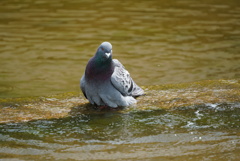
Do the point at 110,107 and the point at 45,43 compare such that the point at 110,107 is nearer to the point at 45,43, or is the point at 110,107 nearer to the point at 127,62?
the point at 127,62

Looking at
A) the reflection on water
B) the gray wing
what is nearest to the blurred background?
the gray wing

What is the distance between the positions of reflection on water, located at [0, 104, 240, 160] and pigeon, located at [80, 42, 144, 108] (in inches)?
7.0

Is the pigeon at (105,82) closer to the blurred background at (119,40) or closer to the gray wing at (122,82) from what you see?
the gray wing at (122,82)

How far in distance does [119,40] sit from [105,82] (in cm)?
569

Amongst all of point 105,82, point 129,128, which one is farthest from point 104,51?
point 129,128

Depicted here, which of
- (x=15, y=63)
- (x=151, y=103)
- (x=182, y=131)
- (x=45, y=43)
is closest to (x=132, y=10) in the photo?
(x=45, y=43)

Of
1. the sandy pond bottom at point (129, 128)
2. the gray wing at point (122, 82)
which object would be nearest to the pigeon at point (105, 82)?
the gray wing at point (122, 82)

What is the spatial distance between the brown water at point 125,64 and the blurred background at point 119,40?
21 millimetres

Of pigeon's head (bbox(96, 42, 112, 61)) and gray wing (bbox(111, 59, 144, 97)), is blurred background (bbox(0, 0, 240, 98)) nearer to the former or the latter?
gray wing (bbox(111, 59, 144, 97))

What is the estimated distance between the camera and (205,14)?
45.4 ft

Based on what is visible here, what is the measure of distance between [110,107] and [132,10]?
28.0 feet

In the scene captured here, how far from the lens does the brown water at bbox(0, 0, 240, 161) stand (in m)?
5.19

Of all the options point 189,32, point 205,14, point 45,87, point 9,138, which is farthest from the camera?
point 205,14

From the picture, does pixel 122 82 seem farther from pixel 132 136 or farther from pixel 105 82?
pixel 132 136
